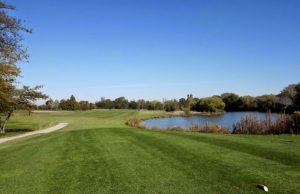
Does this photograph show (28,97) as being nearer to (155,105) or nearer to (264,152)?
(264,152)

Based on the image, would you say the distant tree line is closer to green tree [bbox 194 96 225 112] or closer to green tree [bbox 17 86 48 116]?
green tree [bbox 194 96 225 112]

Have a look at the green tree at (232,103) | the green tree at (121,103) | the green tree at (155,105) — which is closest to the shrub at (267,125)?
the green tree at (232,103)

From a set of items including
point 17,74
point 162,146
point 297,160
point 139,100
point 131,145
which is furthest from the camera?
point 139,100

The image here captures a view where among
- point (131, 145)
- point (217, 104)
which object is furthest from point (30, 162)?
point (217, 104)

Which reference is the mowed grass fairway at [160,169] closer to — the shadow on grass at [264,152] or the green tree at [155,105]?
the shadow on grass at [264,152]

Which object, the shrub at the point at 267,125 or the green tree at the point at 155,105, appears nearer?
the shrub at the point at 267,125

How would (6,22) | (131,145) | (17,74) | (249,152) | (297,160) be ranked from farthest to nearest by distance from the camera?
(17,74) → (6,22) → (131,145) → (249,152) → (297,160)

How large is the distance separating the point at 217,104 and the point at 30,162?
108 m

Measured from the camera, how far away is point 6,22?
66.5ft

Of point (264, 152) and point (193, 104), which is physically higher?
point (193, 104)

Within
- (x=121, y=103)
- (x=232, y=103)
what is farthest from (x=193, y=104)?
(x=121, y=103)

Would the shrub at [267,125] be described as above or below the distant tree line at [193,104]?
below

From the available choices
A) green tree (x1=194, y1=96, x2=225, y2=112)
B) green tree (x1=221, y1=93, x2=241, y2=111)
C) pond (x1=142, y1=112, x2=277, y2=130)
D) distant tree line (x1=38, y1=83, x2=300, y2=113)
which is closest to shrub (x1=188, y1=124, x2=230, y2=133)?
pond (x1=142, y1=112, x2=277, y2=130)

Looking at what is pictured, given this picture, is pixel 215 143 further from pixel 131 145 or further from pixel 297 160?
pixel 297 160
